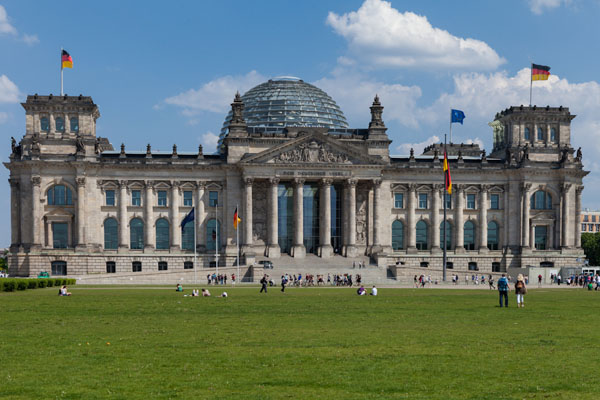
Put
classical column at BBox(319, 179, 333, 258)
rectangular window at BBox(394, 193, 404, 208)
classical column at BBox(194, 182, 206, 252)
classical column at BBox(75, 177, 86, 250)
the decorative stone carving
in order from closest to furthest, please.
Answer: classical column at BBox(75, 177, 86, 250) → the decorative stone carving → classical column at BBox(319, 179, 333, 258) → classical column at BBox(194, 182, 206, 252) → rectangular window at BBox(394, 193, 404, 208)

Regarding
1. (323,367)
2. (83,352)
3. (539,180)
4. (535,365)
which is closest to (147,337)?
(83,352)

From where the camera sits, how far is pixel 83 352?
Answer: 2495cm

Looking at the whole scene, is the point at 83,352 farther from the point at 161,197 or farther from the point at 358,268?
the point at 161,197

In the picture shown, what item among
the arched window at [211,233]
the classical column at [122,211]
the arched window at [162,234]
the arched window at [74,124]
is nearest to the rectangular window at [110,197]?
the classical column at [122,211]

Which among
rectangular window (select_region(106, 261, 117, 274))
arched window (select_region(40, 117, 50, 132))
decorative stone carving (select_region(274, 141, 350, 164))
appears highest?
arched window (select_region(40, 117, 50, 132))

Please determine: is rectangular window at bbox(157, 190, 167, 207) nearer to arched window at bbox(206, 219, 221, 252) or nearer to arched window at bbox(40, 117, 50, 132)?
arched window at bbox(206, 219, 221, 252)

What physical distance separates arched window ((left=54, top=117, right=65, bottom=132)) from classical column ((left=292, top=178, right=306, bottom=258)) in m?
34.2

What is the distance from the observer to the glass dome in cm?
12288

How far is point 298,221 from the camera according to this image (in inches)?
4220

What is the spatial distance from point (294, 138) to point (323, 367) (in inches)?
3390

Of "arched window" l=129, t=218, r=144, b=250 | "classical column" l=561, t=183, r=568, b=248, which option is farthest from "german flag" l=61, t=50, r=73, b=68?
"classical column" l=561, t=183, r=568, b=248

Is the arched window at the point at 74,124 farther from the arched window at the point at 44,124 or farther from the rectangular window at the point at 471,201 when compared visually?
the rectangular window at the point at 471,201

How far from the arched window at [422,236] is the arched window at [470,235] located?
626 cm

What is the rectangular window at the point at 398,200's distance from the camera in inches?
4532
